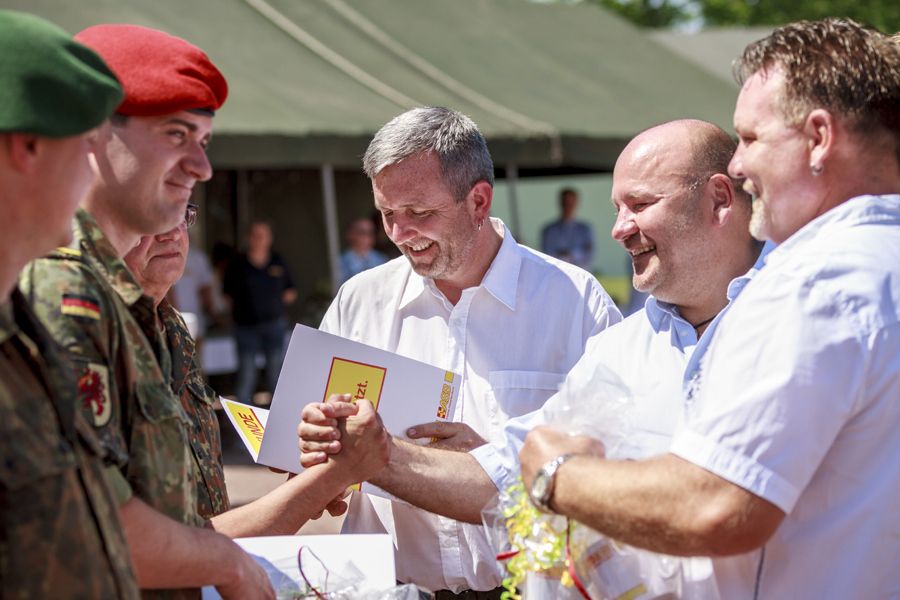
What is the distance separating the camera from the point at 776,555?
183 cm

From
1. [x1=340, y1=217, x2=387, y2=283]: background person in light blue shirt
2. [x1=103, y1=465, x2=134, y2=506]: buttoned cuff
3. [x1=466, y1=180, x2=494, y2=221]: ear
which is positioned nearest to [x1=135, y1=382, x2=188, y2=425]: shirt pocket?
[x1=103, y1=465, x2=134, y2=506]: buttoned cuff

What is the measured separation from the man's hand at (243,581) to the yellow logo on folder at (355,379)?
2.72ft

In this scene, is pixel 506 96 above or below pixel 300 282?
above

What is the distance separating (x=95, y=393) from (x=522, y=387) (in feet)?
5.39

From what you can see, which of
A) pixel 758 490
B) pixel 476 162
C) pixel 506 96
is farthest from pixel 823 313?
pixel 506 96

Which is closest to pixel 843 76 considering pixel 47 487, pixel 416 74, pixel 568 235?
pixel 47 487

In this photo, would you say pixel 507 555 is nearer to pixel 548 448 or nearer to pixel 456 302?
pixel 548 448

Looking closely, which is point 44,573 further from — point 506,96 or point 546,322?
point 506,96

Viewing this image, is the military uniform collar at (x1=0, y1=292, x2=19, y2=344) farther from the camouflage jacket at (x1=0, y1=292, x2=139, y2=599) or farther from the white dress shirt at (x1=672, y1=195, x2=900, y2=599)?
the white dress shirt at (x1=672, y1=195, x2=900, y2=599)

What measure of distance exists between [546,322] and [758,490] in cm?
154

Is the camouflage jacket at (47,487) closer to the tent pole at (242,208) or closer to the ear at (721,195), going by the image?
the ear at (721,195)

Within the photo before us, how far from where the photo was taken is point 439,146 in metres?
3.19

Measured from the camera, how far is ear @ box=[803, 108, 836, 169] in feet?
5.97

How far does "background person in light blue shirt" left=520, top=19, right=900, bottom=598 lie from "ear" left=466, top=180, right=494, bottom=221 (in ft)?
A: 4.48
